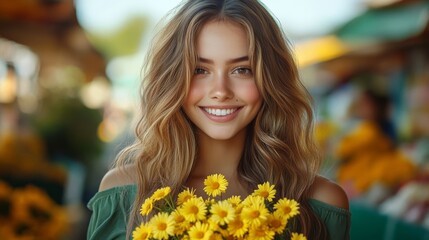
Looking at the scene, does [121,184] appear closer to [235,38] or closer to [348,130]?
[235,38]

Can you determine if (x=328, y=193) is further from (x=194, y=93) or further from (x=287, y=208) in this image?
(x=287, y=208)

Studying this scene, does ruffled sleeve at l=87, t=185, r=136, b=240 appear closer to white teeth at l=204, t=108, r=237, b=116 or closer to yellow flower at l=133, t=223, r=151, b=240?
white teeth at l=204, t=108, r=237, b=116

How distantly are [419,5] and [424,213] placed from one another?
302cm

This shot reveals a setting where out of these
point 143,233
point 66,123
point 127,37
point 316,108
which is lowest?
point 127,37

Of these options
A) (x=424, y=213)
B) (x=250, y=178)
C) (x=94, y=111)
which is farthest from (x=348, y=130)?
(x=250, y=178)

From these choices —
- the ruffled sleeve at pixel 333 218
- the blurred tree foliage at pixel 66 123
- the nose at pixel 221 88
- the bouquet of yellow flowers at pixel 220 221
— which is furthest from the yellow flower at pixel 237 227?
the blurred tree foliage at pixel 66 123

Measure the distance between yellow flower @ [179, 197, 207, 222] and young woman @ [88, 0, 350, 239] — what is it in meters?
0.43

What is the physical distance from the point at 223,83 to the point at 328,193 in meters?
0.40

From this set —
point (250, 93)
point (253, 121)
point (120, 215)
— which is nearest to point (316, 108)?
point (253, 121)

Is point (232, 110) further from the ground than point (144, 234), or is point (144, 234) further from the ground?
point (232, 110)

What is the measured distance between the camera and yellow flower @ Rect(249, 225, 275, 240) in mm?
1421

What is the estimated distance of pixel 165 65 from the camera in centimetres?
197

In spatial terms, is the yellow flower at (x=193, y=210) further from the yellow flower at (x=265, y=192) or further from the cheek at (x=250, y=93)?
the cheek at (x=250, y=93)

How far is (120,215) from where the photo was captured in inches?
Answer: 78.6
